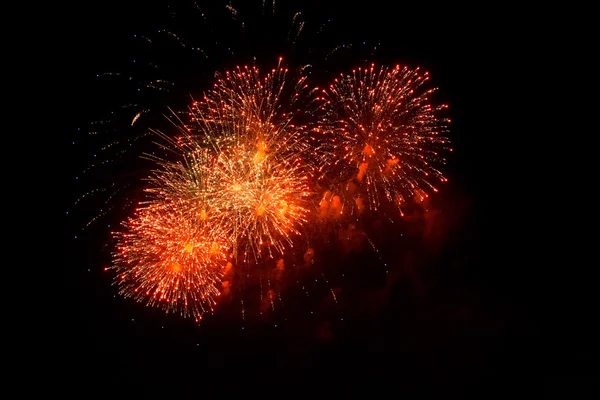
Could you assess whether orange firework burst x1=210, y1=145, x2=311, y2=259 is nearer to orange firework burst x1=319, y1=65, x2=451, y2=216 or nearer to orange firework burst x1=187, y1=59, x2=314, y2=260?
orange firework burst x1=187, y1=59, x2=314, y2=260

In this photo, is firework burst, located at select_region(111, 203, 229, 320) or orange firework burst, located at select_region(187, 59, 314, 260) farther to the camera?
firework burst, located at select_region(111, 203, 229, 320)

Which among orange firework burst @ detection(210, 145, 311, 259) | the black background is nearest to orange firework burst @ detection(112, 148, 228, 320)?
orange firework burst @ detection(210, 145, 311, 259)

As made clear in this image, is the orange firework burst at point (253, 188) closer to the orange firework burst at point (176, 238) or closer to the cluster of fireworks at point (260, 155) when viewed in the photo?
the cluster of fireworks at point (260, 155)

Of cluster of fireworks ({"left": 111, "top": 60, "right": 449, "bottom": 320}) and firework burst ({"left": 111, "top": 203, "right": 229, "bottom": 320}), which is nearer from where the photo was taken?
cluster of fireworks ({"left": 111, "top": 60, "right": 449, "bottom": 320})

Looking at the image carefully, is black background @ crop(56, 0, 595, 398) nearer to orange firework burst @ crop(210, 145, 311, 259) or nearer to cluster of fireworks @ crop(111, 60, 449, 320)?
cluster of fireworks @ crop(111, 60, 449, 320)

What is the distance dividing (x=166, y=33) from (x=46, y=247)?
114 inches

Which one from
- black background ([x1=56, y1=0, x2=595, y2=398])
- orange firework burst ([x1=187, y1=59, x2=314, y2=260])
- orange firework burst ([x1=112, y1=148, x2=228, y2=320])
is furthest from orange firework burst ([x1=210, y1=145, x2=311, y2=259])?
black background ([x1=56, y1=0, x2=595, y2=398])

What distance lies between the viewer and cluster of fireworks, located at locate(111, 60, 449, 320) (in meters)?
3.58

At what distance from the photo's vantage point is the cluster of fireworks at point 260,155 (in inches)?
141

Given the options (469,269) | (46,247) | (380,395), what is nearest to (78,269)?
(46,247)

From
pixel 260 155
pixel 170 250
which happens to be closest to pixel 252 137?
pixel 260 155

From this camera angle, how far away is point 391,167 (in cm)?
377

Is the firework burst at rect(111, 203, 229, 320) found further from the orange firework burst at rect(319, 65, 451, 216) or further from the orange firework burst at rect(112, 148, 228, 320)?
the orange firework burst at rect(319, 65, 451, 216)

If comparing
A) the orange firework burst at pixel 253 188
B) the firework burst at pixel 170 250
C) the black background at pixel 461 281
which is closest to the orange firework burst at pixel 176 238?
the firework burst at pixel 170 250
